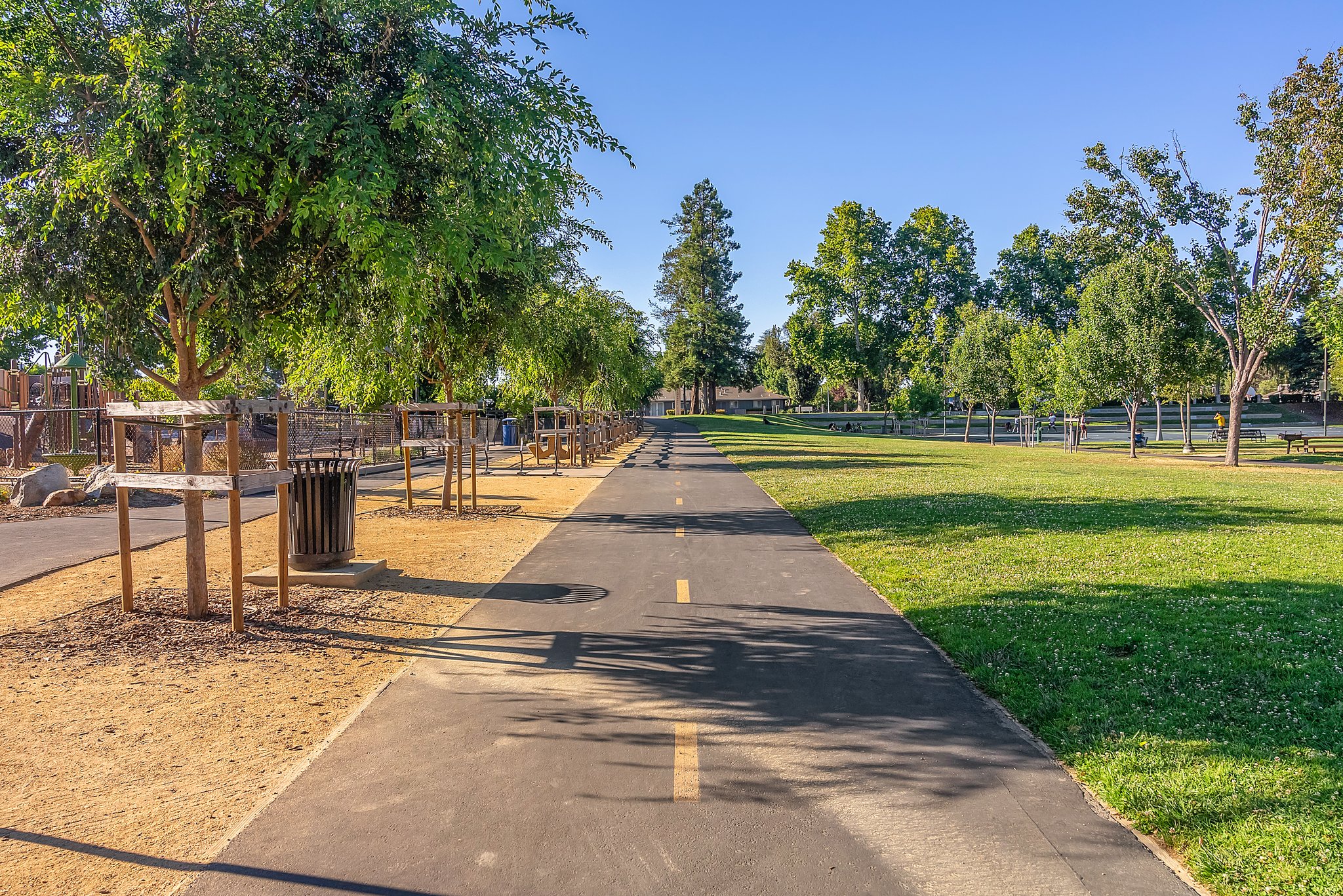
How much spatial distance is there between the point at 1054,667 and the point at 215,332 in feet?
25.8

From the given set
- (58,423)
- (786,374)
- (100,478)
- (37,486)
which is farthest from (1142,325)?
(786,374)

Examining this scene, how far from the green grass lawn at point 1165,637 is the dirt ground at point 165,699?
4.13 m

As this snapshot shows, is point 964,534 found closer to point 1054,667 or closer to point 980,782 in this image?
point 1054,667

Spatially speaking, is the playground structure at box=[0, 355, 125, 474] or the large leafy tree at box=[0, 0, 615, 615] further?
the playground structure at box=[0, 355, 125, 474]

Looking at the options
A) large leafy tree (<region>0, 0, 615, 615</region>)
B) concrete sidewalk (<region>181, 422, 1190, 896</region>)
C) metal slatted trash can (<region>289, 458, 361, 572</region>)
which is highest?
large leafy tree (<region>0, 0, 615, 615</region>)

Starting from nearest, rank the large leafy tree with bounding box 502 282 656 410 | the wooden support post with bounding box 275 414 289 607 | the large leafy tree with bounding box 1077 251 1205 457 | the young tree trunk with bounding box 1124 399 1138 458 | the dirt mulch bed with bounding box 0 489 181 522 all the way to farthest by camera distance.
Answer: the wooden support post with bounding box 275 414 289 607, the dirt mulch bed with bounding box 0 489 181 522, the large leafy tree with bounding box 502 282 656 410, the large leafy tree with bounding box 1077 251 1205 457, the young tree trunk with bounding box 1124 399 1138 458

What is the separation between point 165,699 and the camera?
5281 mm

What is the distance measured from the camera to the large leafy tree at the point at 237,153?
19.8 ft

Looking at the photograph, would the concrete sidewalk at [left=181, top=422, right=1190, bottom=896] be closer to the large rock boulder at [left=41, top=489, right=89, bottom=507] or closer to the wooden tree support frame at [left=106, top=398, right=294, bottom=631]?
the wooden tree support frame at [left=106, top=398, right=294, bottom=631]

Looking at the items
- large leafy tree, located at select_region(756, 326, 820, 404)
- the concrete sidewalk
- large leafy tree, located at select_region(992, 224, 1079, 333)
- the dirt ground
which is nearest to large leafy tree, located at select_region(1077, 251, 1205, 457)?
the concrete sidewalk

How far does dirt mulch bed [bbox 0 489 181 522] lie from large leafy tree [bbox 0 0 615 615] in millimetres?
7582

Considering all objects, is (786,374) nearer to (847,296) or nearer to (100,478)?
(847,296)

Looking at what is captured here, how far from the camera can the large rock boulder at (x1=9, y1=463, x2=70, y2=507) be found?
1584cm

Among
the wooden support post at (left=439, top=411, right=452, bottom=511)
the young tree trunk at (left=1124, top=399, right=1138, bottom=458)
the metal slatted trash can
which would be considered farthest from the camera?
the young tree trunk at (left=1124, top=399, right=1138, bottom=458)
